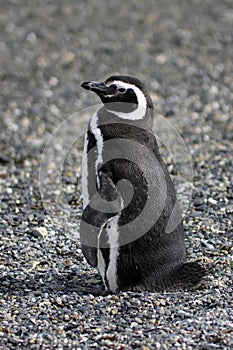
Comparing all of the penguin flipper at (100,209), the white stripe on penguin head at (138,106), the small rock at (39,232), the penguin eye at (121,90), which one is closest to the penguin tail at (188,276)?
the penguin flipper at (100,209)

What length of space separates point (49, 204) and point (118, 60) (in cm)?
358

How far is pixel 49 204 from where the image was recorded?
582 cm

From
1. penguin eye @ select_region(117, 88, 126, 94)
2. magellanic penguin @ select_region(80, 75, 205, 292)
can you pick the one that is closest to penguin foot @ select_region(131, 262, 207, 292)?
magellanic penguin @ select_region(80, 75, 205, 292)

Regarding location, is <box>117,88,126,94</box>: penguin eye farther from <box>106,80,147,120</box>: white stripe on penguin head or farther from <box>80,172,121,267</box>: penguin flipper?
<box>80,172,121,267</box>: penguin flipper

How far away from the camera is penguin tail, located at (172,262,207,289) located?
4301mm

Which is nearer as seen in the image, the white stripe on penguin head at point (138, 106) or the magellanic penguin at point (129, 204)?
the magellanic penguin at point (129, 204)

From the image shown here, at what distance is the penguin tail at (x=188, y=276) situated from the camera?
4301 mm

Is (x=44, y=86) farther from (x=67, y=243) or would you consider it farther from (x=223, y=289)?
(x=223, y=289)

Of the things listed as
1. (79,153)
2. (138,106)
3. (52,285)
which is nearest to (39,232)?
(52,285)

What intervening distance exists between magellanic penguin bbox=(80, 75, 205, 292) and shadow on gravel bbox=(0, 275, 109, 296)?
0.58ft

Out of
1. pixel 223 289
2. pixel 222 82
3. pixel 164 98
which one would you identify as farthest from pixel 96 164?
pixel 222 82

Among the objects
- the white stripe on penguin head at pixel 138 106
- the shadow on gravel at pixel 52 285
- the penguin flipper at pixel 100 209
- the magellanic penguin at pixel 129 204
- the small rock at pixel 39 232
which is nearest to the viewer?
the penguin flipper at pixel 100 209

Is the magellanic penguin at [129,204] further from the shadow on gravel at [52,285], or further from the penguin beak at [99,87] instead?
the shadow on gravel at [52,285]

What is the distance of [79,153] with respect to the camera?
6793 millimetres
